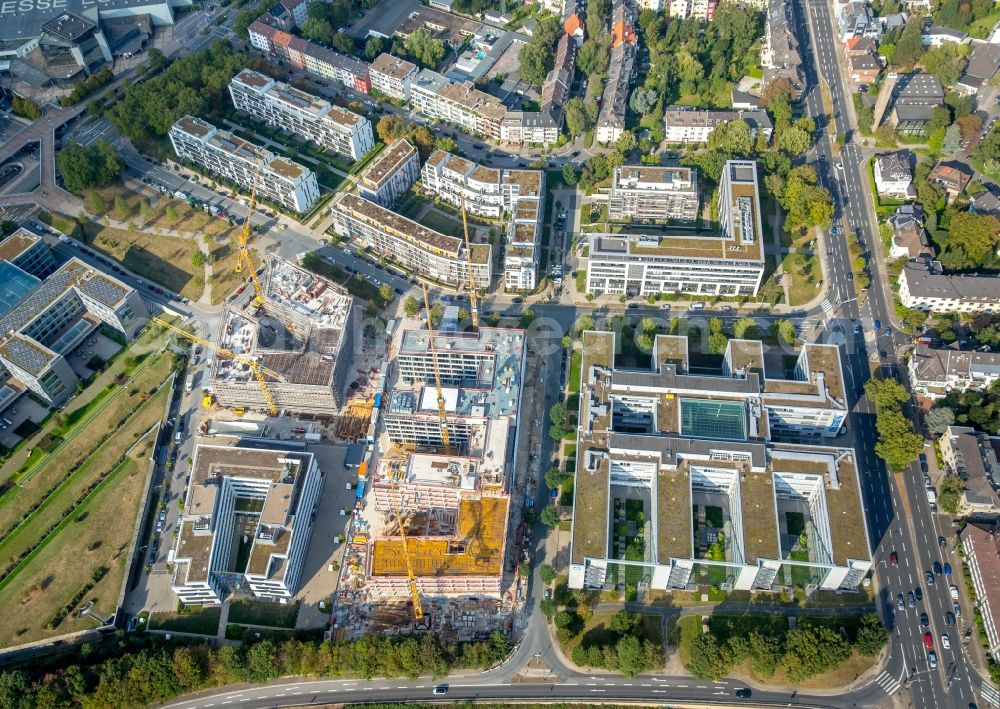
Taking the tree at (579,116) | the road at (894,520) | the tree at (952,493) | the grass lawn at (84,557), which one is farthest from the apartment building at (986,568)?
the grass lawn at (84,557)

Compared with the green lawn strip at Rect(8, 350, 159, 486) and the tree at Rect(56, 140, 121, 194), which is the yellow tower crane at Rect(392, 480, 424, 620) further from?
the tree at Rect(56, 140, 121, 194)

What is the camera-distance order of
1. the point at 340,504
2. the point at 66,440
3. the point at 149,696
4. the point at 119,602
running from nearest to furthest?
the point at 149,696 < the point at 119,602 < the point at 340,504 < the point at 66,440

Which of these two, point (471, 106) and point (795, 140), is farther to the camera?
point (471, 106)

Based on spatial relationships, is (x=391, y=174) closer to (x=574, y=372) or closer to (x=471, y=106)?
(x=471, y=106)

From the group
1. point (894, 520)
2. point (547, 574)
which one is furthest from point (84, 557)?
point (894, 520)

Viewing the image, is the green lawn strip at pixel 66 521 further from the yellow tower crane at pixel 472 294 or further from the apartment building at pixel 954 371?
the apartment building at pixel 954 371

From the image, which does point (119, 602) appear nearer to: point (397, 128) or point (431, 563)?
point (431, 563)

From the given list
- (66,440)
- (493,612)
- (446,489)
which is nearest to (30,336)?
(66,440)
